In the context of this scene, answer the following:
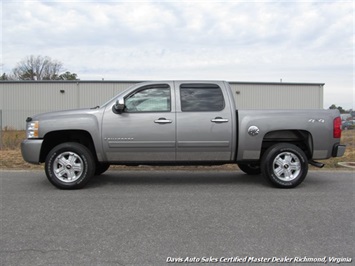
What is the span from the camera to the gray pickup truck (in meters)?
6.38

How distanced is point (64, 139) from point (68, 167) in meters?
0.67

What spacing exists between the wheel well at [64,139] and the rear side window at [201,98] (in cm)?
185

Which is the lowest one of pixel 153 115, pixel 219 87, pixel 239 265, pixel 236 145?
pixel 239 265

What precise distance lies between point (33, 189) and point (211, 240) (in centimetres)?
395

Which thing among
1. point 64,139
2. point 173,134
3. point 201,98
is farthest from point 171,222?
point 64,139

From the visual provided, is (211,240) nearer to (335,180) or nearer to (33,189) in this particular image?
(33,189)

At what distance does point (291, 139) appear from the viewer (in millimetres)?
6805

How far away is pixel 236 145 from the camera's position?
6.48 meters

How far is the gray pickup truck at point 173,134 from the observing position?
638cm

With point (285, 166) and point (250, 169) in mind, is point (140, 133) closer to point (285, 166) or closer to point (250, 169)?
point (285, 166)

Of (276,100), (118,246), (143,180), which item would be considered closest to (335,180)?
(143,180)

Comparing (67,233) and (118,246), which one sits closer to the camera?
(118,246)

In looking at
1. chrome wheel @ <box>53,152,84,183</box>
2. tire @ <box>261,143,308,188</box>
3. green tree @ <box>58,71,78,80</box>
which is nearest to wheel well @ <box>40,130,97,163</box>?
chrome wheel @ <box>53,152,84,183</box>

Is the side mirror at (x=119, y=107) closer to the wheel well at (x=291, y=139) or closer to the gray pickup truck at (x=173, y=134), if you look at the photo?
the gray pickup truck at (x=173, y=134)
